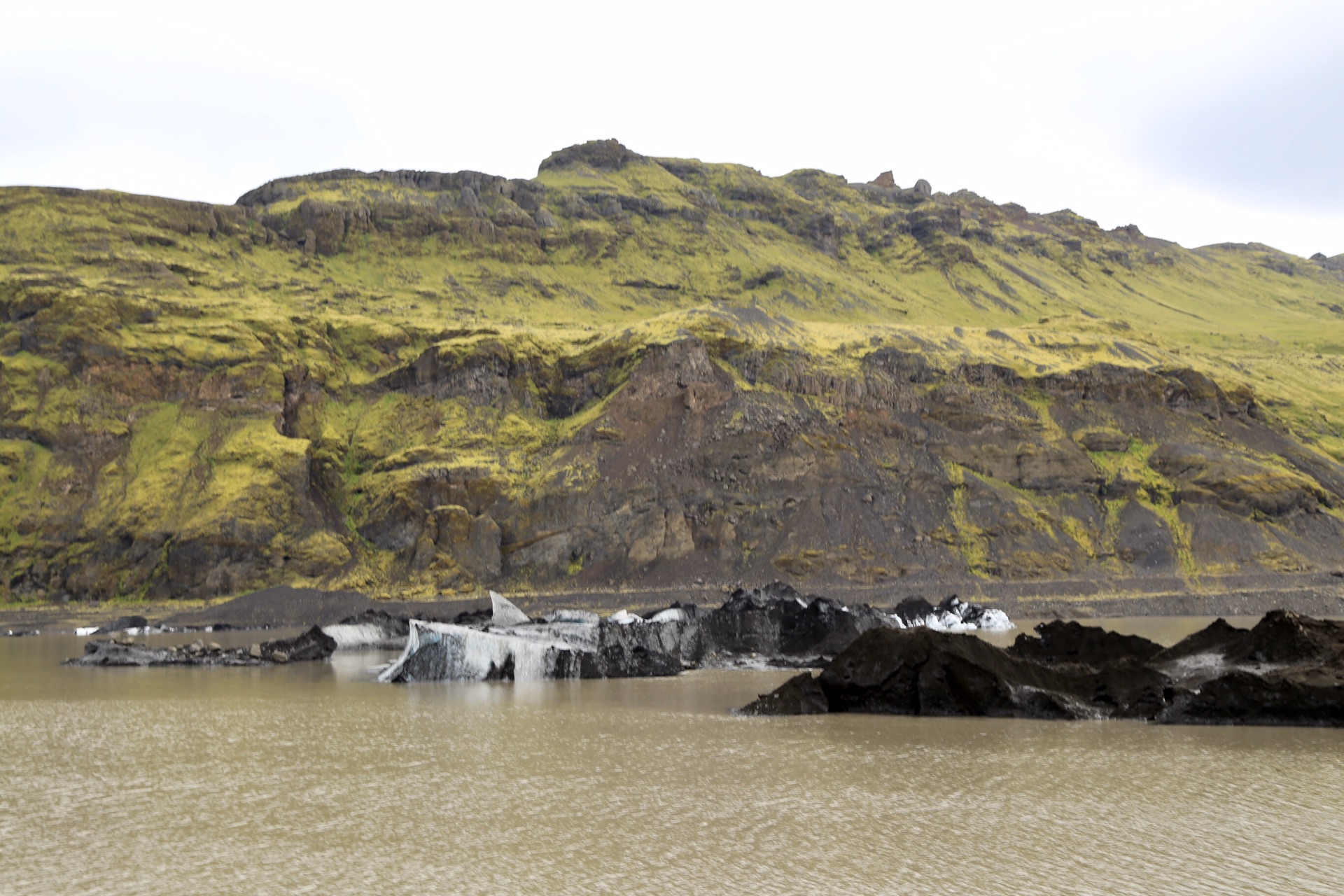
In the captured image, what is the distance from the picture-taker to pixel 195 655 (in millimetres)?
35188

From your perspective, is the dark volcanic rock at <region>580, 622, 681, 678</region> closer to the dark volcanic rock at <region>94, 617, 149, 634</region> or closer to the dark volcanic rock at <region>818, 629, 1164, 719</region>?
the dark volcanic rock at <region>818, 629, 1164, 719</region>

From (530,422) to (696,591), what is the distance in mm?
26558

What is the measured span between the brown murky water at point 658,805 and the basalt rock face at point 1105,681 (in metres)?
0.84

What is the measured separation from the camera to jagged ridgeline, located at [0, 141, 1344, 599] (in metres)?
67.2

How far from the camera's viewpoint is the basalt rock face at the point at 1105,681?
1753 centimetres

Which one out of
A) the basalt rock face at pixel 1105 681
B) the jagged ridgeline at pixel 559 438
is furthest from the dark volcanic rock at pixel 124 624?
the basalt rock face at pixel 1105 681

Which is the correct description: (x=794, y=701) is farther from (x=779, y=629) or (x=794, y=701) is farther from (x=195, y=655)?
(x=195, y=655)

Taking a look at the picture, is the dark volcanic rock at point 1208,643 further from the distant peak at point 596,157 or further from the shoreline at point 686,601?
the distant peak at point 596,157

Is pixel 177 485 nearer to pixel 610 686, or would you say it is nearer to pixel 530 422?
pixel 530 422

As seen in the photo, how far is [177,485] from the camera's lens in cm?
7112

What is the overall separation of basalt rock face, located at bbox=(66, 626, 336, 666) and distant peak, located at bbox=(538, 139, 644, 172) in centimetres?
12927

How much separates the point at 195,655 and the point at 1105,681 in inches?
1151

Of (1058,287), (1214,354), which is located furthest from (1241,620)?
(1058,287)

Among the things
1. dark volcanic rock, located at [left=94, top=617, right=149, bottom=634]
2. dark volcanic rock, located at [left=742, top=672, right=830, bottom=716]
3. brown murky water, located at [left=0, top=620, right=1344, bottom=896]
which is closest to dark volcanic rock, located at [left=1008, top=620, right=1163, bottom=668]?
dark volcanic rock, located at [left=742, top=672, right=830, bottom=716]
